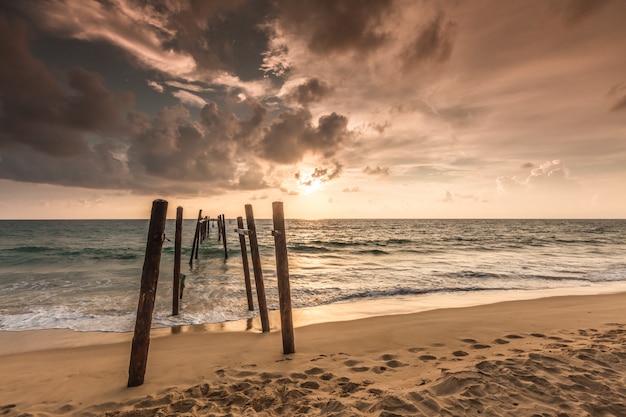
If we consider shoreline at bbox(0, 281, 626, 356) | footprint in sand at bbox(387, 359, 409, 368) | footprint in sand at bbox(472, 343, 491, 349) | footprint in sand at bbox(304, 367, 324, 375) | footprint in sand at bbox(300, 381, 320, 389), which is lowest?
shoreline at bbox(0, 281, 626, 356)

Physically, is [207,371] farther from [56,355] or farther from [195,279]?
[195,279]

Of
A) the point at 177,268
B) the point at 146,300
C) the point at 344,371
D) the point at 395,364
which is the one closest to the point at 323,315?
the point at 395,364

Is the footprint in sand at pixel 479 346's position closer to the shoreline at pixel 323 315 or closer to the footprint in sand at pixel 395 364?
the footprint in sand at pixel 395 364

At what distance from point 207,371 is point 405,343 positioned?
12.9 ft

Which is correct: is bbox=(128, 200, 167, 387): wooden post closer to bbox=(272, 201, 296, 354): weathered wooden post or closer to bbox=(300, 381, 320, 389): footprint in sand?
bbox=(272, 201, 296, 354): weathered wooden post

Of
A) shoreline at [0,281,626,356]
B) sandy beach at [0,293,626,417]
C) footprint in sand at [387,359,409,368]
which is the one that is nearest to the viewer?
sandy beach at [0,293,626,417]

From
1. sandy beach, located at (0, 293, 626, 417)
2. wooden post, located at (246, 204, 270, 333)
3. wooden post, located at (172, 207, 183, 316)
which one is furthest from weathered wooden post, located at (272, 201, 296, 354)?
wooden post, located at (172, 207, 183, 316)

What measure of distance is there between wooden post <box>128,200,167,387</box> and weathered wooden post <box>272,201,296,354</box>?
79.5 inches

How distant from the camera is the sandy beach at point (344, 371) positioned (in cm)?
405

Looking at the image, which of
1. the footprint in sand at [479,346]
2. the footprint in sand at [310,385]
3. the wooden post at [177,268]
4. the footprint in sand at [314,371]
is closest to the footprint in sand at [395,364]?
the footprint in sand at [314,371]

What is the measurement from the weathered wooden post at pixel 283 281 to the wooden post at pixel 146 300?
2.02 metres

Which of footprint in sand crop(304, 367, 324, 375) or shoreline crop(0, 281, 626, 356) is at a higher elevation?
footprint in sand crop(304, 367, 324, 375)

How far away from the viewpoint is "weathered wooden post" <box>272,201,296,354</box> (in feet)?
20.1

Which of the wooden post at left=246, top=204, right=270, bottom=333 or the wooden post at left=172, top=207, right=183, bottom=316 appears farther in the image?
the wooden post at left=172, top=207, right=183, bottom=316
